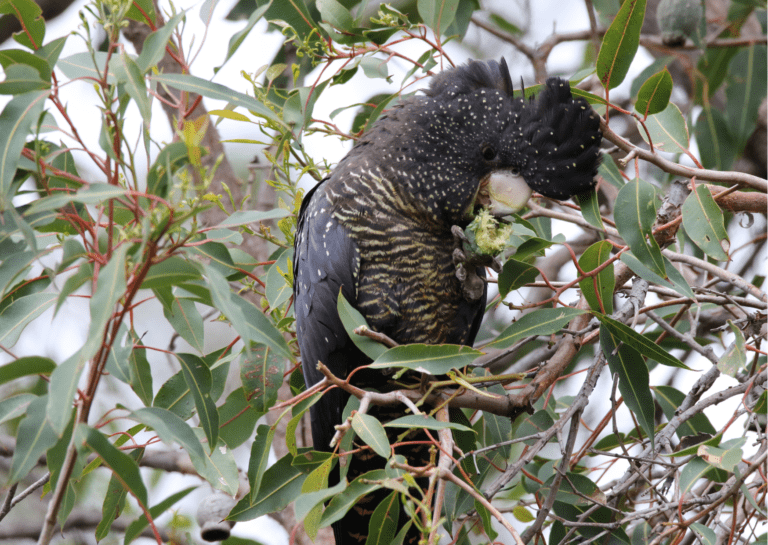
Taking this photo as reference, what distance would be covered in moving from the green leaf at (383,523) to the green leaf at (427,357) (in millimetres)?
334

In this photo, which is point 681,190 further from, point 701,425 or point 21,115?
point 21,115

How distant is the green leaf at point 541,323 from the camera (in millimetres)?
1725

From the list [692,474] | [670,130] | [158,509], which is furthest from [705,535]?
[158,509]

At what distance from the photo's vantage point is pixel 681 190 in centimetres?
188

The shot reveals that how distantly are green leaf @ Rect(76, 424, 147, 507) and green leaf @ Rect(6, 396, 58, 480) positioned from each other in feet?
0.21

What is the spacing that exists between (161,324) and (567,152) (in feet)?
16.7

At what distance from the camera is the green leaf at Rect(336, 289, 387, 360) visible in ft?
5.31

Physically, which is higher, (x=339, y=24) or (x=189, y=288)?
(x=339, y=24)

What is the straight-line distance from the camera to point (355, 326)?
1.63 metres

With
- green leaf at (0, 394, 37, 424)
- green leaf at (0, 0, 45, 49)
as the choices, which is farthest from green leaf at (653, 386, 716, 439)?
green leaf at (0, 0, 45, 49)

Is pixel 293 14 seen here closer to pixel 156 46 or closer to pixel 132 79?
pixel 156 46

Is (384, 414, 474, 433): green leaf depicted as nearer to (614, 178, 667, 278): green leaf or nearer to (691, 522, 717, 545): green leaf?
(614, 178, 667, 278): green leaf

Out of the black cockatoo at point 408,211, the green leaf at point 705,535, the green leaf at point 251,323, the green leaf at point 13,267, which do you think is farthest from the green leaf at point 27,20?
the green leaf at point 705,535

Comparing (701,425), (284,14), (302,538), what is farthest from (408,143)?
(302,538)
